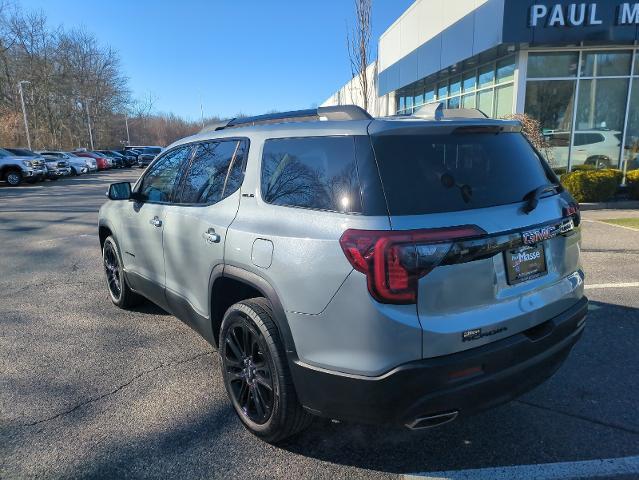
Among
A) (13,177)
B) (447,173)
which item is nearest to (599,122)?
(447,173)

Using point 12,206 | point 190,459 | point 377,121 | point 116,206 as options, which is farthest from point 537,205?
point 12,206

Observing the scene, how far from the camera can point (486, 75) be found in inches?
586

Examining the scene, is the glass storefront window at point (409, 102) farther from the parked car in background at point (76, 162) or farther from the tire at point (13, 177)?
the parked car in background at point (76, 162)

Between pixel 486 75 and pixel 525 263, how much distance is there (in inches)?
563

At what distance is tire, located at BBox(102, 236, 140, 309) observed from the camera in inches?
184

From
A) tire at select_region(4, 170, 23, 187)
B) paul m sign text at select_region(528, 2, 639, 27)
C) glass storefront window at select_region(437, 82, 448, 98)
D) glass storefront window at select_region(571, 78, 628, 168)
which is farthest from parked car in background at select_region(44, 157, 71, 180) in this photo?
glass storefront window at select_region(571, 78, 628, 168)

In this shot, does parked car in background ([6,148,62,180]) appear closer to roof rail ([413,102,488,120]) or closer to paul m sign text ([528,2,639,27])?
paul m sign text ([528,2,639,27])

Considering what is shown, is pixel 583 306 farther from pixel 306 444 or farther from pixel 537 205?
pixel 306 444

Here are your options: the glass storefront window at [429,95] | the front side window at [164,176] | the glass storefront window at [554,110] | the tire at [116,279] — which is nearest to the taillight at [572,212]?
the front side window at [164,176]

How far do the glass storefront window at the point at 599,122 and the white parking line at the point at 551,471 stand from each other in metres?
12.7

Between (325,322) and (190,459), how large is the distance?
1162mm

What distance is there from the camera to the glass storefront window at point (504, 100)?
13.3m

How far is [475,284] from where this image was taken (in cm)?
214

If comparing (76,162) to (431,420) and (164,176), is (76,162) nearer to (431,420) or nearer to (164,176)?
(164,176)
